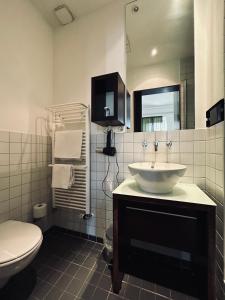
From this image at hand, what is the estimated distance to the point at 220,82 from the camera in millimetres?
939

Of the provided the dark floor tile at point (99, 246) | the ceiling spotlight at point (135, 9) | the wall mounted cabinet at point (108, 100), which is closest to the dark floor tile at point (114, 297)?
the dark floor tile at point (99, 246)

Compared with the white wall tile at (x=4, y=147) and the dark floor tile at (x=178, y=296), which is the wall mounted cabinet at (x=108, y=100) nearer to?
the white wall tile at (x=4, y=147)

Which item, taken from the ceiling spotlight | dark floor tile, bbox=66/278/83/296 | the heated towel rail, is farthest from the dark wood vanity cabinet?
the ceiling spotlight

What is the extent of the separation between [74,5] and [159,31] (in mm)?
949

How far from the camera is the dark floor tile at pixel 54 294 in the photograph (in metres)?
1.01

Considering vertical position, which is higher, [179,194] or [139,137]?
[139,137]

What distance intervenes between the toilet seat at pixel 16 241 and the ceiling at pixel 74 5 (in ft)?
7.15

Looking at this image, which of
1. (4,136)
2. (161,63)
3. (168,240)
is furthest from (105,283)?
(161,63)

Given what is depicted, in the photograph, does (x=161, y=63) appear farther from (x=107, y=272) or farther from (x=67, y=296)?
(x=67, y=296)

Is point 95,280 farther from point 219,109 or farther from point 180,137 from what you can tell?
point 219,109

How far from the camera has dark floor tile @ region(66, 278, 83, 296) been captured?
3.45 feet

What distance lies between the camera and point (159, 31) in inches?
58.6

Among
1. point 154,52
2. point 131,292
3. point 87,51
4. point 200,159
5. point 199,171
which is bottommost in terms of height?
point 131,292

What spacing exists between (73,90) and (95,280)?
183 centimetres
